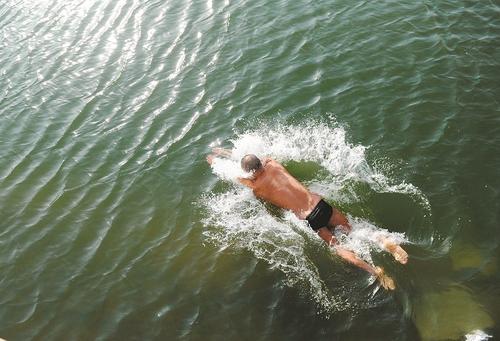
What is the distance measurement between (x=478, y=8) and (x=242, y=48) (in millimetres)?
6810

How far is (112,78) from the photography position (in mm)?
13977

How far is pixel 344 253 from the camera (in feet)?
26.1

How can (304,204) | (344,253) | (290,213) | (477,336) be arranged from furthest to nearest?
(290,213) < (304,204) < (344,253) < (477,336)

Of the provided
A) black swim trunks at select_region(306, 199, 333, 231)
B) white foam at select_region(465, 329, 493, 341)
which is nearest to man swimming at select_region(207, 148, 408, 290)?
black swim trunks at select_region(306, 199, 333, 231)

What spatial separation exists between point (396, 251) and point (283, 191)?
2.26m

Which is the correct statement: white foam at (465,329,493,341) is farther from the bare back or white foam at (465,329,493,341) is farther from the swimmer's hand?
the bare back

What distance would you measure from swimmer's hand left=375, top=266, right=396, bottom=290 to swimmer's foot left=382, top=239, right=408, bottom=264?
13.6 inches

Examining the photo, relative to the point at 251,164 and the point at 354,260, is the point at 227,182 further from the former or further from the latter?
the point at 354,260

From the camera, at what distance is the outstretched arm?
7.48 meters

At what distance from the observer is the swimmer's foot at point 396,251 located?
7.58 m

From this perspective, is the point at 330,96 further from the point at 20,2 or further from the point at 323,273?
the point at 20,2

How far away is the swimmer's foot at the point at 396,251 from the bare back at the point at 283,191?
140cm

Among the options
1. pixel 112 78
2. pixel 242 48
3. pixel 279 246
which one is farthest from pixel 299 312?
pixel 112 78

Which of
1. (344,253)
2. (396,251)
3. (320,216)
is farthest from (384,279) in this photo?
(320,216)
